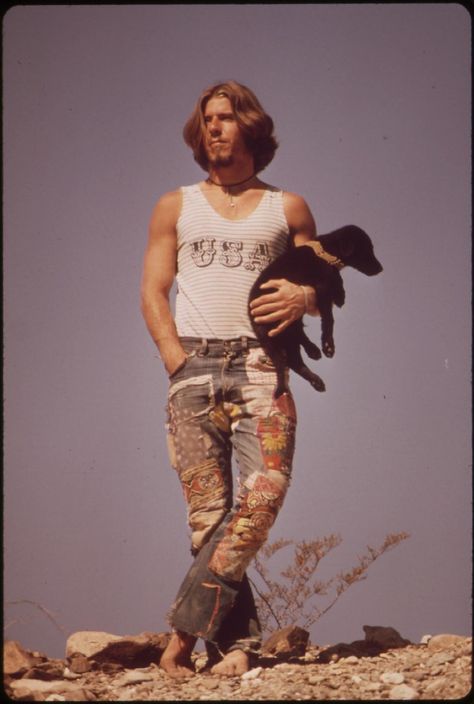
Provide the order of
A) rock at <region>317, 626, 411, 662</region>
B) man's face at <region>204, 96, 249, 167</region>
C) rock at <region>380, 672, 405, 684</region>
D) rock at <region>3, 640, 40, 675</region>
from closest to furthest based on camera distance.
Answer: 1. rock at <region>380, 672, 405, 684</region>
2. rock at <region>3, 640, 40, 675</region>
3. man's face at <region>204, 96, 249, 167</region>
4. rock at <region>317, 626, 411, 662</region>

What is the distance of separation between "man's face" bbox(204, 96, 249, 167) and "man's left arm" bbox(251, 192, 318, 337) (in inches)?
12.9

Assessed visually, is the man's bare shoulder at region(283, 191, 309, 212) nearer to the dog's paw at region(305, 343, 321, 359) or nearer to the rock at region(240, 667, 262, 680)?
the dog's paw at region(305, 343, 321, 359)

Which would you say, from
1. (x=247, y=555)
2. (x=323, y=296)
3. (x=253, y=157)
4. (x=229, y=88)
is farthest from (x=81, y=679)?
(x=229, y=88)

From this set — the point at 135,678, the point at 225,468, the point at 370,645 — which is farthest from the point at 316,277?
the point at 370,645

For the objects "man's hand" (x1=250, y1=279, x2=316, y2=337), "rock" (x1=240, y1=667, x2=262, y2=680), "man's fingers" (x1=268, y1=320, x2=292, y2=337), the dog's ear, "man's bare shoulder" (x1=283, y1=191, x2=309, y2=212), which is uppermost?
"man's bare shoulder" (x1=283, y1=191, x2=309, y2=212)

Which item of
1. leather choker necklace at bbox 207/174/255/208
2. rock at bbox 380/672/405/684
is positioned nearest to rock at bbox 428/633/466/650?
rock at bbox 380/672/405/684

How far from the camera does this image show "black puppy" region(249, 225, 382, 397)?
3.27 meters

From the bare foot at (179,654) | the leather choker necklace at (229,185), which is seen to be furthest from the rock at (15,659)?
the leather choker necklace at (229,185)

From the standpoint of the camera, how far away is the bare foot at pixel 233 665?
9.68 feet

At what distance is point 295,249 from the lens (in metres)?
3.29

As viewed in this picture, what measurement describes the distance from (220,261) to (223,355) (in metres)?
0.43

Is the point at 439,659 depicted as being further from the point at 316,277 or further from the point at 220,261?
the point at 220,261

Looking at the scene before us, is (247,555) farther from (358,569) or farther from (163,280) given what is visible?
(358,569)

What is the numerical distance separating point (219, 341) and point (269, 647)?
A: 166 centimetres
